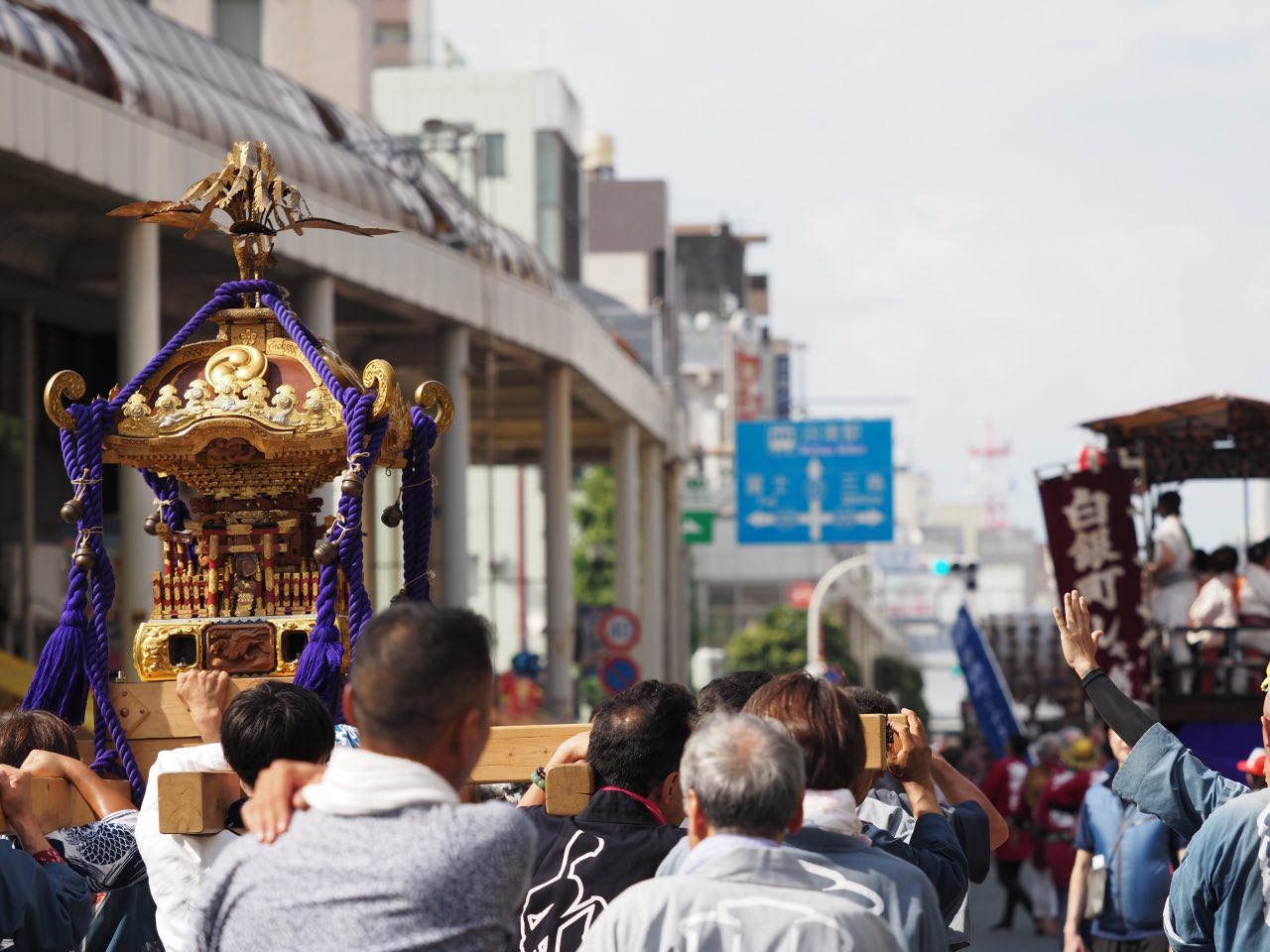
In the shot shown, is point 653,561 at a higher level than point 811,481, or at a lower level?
lower

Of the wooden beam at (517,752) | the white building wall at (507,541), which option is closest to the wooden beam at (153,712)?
the wooden beam at (517,752)

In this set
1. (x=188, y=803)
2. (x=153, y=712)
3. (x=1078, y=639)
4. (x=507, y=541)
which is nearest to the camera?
(x=188, y=803)

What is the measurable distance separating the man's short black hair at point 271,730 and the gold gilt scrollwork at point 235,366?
2.71 metres

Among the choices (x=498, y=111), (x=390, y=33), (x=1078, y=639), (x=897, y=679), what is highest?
(x=390, y=33)

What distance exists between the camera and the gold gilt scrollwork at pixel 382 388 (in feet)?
23.7

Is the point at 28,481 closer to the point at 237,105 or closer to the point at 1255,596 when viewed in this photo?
the point at 237,105

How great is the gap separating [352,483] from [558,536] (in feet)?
97.0

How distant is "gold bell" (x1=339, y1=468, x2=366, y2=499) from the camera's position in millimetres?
6977

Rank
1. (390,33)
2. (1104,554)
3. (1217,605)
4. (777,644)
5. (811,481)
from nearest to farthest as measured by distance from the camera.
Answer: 1. (1217,605)
2. (1104,554)
3. (811,481)
4. (777,644)
5. (390,33)

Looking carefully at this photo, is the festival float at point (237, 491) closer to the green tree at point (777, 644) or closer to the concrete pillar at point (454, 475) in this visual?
the concrete pillar at point (454, 475)

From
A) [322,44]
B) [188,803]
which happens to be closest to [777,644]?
[322,44]

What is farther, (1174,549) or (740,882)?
(1174,549)

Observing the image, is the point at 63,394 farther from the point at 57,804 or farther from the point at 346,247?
the point at 346,247

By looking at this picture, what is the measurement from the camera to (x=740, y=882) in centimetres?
401
